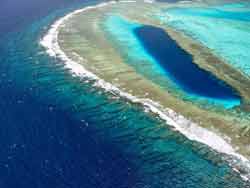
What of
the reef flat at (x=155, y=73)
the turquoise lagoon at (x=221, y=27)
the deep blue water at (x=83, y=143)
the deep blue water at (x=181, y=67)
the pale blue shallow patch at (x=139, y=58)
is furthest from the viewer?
the turquoise lagoon at (x=221, y=27)

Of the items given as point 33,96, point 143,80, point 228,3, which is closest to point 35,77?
point 33,96

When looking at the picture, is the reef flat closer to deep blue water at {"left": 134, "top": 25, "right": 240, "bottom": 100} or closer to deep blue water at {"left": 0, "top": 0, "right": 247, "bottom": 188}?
deep blue water at {"left": 134, "top": 25, "right": 240, "bottom": 100}

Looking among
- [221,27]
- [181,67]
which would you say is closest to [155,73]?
[181,67]

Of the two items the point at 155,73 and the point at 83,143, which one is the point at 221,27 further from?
the point at 83,143

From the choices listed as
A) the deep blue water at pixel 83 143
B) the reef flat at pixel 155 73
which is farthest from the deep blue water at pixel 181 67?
the deep blue water at pixel 83 143

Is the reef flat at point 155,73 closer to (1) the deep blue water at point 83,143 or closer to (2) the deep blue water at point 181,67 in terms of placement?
(2) the deep blue water at point 181,67

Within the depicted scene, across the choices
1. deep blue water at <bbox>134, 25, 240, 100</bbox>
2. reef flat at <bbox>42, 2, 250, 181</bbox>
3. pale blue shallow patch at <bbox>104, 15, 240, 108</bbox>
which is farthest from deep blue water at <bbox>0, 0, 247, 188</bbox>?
deep blue water at <bbox>134, 25, 240, 100</bbox>
